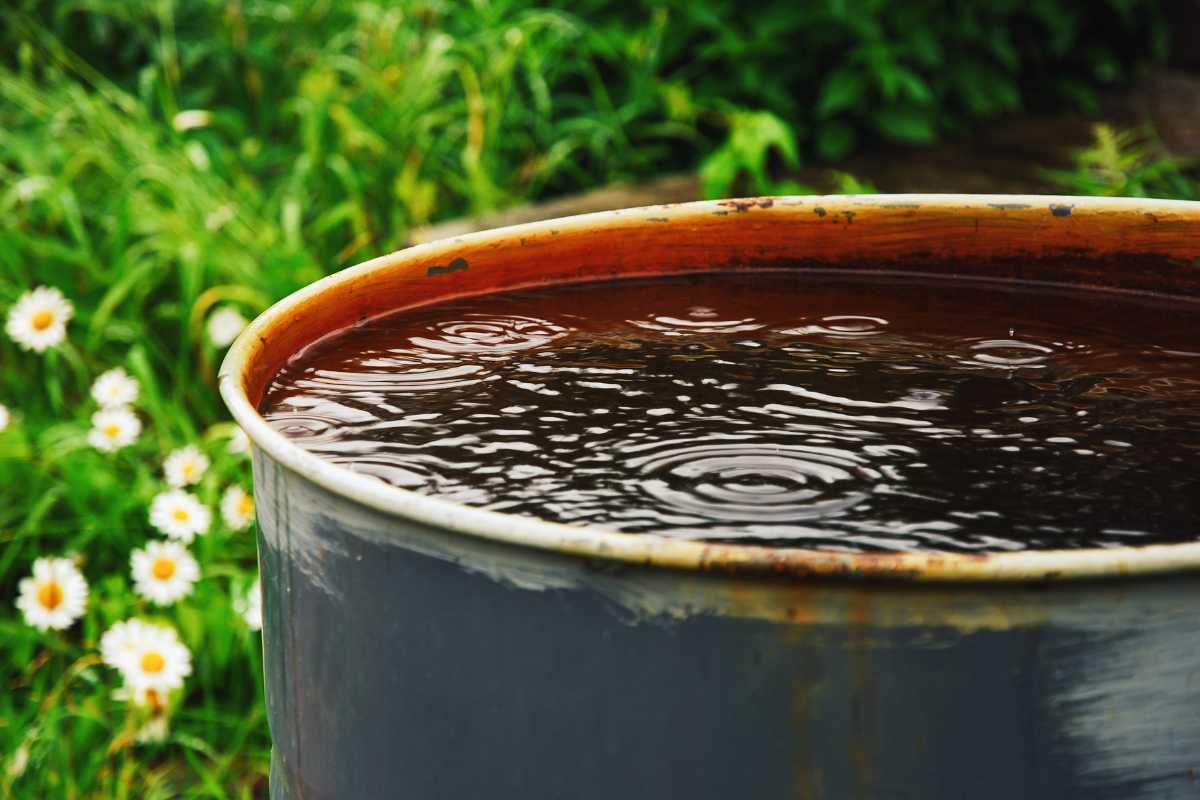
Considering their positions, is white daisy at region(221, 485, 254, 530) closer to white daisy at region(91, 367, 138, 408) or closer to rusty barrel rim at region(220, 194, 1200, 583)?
white daisy at region(91, 367, 138, 408)

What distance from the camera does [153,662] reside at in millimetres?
2109

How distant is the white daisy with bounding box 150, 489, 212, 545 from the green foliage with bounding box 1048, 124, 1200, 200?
1.63 m

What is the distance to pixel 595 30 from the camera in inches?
148

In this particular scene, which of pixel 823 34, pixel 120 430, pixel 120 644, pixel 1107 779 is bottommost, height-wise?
pixel 120 644

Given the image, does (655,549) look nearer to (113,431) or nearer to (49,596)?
(49,596)

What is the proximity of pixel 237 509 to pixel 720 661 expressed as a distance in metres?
1.75

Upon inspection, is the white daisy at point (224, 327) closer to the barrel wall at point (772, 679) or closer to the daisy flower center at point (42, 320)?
the daisy flower center at point (42, 320)

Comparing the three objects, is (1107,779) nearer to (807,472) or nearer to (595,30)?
(807,472)

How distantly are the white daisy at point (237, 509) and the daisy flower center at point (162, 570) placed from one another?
0.16 meters

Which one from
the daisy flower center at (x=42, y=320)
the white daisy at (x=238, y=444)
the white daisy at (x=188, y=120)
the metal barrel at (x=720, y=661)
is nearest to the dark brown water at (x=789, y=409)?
the metal barrel at (x=720, y=661)

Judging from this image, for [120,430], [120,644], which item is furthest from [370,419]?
[120,430]

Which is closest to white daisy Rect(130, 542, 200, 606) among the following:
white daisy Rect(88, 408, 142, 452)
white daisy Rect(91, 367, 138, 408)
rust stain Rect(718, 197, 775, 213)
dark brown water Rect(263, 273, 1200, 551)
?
white daisy Rect(88, 408, 142, 452)

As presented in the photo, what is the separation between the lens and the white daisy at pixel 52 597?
2227 millimetres

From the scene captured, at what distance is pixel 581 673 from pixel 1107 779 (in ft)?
1.09
